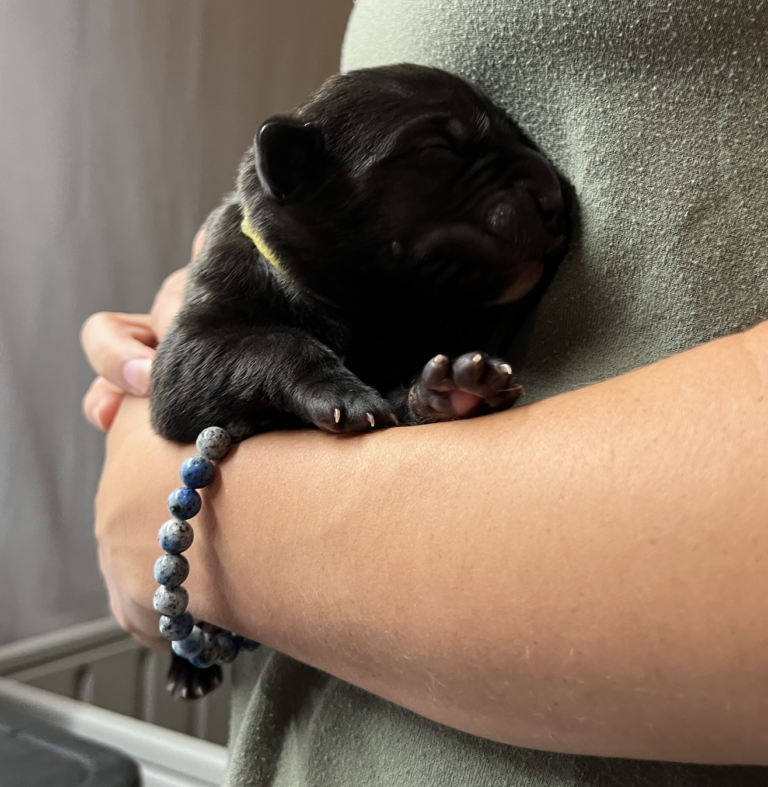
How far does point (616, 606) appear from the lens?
50 cm

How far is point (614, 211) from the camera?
79 centimetres

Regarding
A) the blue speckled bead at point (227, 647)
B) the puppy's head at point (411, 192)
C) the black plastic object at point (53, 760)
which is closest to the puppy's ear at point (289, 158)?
the puppy's head at point (411, 192)

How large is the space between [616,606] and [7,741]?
1573mm

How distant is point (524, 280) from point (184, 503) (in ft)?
1.76

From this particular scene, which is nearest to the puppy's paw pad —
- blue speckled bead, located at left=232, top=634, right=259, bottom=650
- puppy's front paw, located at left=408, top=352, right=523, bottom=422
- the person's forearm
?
blue speckled bead, located at left=232, top=634, right=259, bottom=650

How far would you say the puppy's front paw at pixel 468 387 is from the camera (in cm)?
76

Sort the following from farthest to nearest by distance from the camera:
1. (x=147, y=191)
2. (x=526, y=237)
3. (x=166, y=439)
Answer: (x=147, y=191), (x=166, y=439), (x=526, y=237)

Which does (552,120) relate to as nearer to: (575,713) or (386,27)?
(386,27)

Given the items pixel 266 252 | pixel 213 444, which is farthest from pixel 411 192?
pixel 213 444

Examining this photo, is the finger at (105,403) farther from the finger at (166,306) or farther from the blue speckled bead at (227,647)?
the blue speckled bead at (227,647)

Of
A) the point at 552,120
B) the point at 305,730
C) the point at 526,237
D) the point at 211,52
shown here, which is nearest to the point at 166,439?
the point at 305,730

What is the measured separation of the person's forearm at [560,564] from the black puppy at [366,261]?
0.56 ft

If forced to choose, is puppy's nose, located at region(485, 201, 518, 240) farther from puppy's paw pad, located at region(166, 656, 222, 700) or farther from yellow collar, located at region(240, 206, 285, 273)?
puppy's paw pad, located at region(166, 656, 222, 700)

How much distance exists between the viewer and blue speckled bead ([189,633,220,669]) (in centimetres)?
103
